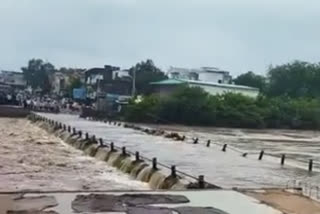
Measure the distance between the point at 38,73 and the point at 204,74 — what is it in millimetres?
32656

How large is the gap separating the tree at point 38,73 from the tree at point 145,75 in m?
23.2

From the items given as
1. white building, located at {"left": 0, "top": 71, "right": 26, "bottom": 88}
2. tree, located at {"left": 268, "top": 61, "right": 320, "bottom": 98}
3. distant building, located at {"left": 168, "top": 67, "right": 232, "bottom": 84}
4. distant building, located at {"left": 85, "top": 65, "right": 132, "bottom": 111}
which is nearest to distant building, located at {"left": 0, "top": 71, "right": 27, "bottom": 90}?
white building, located at {"left": 0, "top": 71, "right": 26, "bottom": 88}

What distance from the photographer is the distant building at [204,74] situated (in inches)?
3666

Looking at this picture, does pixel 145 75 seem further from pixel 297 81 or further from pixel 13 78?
pixel 13 78

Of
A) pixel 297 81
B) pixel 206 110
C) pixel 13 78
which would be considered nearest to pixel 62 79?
pixel 13 78

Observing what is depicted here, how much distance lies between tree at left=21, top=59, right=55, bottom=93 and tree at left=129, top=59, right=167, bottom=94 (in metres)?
23.2

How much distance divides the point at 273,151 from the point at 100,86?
171 ft

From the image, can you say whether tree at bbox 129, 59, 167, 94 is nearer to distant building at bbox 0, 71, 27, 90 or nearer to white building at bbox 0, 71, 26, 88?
distant building at bbox 0, 71, 27, 90

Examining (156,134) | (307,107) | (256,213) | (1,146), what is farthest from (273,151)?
(307,107)

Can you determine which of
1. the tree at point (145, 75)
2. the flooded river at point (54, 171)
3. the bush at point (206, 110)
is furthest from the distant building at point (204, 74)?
the flooded river at point (54, 171)

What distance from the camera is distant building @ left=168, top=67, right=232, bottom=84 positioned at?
93.1 metres

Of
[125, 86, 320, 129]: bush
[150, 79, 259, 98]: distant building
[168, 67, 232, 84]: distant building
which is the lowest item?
[125, 86, 320, 129]: bush

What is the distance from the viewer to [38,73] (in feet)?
363

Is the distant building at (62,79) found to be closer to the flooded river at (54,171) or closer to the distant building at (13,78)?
the distant building at (13,78)
